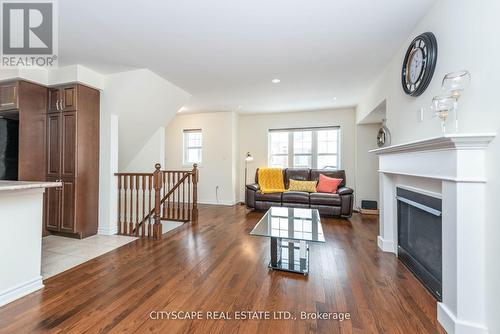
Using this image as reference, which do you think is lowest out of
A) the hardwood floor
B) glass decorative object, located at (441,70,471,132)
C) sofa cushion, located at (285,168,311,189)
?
the hardwood floor

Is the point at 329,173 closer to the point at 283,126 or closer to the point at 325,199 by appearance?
the point at 325,199

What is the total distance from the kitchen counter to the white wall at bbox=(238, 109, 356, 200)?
4.64 metres

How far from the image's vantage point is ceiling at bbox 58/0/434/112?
192 cm

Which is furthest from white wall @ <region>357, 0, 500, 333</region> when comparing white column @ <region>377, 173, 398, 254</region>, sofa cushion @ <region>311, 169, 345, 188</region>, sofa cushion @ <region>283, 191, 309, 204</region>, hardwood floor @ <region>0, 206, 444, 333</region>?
sofa cushion @ <region>311, 169, 345, 188</region>

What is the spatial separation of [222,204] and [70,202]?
3328 millimetres

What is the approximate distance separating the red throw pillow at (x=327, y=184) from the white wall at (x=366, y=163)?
627mm

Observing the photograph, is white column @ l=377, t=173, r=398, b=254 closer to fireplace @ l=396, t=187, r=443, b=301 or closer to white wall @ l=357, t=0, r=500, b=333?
fireplace @ l=396, t=187, r=443, b=301

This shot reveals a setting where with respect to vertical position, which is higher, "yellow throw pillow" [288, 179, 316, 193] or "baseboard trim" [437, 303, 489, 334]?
"yellow throw pillow" [288, 179, 316, 193]

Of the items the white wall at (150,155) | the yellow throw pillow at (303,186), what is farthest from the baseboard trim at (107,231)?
the yellow throw pillow at (303,186)

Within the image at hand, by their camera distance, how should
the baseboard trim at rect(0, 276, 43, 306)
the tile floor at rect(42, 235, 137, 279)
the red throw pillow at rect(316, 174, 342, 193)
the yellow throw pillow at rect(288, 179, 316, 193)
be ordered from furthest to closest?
the yellow throw pillow at rect(288, 179, 316, 193), the red throw pillow at rect(316, 174, 342, 193), the tile floor at rect(42, 235, 137, 279), the baseboard trim at rect(0, 276, 43, 306)

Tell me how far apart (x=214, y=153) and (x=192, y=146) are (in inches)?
28.3

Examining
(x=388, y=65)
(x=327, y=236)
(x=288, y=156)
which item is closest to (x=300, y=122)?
(x=288, y=156)

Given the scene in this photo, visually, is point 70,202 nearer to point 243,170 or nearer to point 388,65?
point 243,170

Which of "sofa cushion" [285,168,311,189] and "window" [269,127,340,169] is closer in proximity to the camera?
"sofa cushion" [285,168,311,189]
